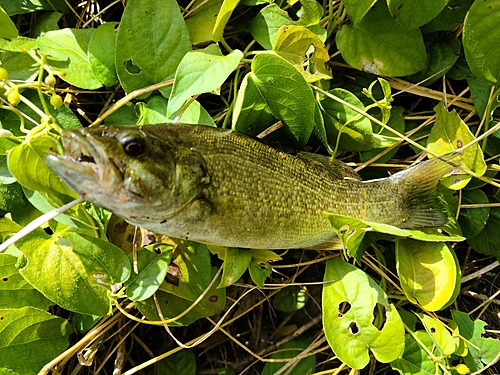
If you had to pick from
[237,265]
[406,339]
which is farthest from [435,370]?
[237,265]

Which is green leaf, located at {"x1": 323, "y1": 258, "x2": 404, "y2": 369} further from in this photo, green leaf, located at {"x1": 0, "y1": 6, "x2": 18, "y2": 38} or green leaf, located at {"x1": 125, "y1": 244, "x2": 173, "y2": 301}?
green leaf, located at {"x1": 0, "y1": 6, "x2": 18, "y2": 38}

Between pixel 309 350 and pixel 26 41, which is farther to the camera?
pixel 309 350

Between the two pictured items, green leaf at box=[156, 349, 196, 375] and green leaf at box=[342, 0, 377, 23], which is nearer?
green leaf at box=[342, 0, 377, 23]

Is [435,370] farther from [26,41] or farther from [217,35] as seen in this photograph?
[26,41]

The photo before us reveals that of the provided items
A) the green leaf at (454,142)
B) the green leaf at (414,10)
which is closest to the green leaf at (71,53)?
the green leaf at (414,10)

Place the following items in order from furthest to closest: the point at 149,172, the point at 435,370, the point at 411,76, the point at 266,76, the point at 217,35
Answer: the point at 411,76 < the point at 435,370 < the point at 217,35 < the point at 266,76 < the point at 149,172

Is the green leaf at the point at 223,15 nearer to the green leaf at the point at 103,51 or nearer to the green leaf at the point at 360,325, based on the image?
the green leaf at the point at 103,51

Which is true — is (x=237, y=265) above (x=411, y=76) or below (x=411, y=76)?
below

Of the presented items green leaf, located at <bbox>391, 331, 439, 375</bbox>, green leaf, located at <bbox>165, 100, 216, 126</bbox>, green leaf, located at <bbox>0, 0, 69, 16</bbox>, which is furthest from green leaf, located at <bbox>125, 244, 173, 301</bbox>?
green leaf, located at <bbox>0, 0, 69, 16</bbox>
